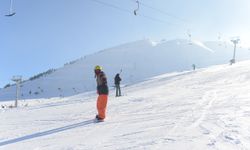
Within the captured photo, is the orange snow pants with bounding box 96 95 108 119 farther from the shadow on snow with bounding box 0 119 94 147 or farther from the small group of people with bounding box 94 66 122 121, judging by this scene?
the shadow on snow with bounding box 0 119 94 147

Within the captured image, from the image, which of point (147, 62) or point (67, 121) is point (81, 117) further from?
point (147, 62)

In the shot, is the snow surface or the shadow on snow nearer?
the snow surface

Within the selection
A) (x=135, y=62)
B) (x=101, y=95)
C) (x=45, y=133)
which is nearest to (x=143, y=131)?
(x=45, y=133)

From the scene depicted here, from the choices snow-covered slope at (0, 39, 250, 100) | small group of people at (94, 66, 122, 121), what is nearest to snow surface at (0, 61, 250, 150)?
small group of people at (94, 66, 122, 121)

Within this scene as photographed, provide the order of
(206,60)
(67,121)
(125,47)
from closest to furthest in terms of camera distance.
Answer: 1. (67,121)
2. (206,60)
3. (125,47)

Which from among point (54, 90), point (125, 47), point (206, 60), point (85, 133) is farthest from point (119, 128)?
point (125, 47)

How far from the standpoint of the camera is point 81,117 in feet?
44.4

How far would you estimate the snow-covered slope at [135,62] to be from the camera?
123 meters

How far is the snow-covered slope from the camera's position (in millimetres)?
122625

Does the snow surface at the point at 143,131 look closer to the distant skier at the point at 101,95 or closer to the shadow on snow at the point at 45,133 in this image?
the shadow on snow at the point at 45,133

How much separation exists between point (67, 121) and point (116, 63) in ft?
428

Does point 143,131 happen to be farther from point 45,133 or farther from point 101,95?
point 101,95

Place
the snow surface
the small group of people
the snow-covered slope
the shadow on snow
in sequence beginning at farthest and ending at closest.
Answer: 1. the snow-covered slope
2. the small group of people
3. the shadow on snow
4. the snow surface

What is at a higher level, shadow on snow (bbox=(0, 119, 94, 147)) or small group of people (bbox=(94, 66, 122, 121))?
small group of people (bbox=(94, 66, 122, 121))
